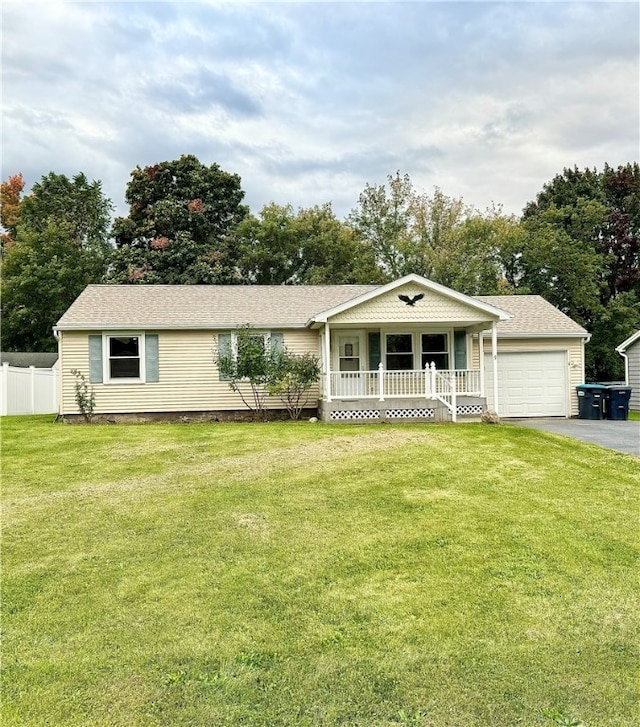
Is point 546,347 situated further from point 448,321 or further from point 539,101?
point 539,101

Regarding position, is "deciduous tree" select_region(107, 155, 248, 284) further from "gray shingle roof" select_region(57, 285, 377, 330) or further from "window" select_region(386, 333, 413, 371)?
"window" select_region(386, 333, 413, 371)

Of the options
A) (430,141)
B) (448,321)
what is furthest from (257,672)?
(430,141)

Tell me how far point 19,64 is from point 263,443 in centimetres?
829

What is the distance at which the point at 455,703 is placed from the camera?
8.71ft

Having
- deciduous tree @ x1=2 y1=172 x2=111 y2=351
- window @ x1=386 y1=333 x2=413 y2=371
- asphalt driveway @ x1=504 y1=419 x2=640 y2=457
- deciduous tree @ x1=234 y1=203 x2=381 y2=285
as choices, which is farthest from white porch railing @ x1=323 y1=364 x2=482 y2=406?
deciduous tree @ x1=2 y1=172 x2=111 y2=351

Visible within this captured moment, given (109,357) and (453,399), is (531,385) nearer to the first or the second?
(453,399)

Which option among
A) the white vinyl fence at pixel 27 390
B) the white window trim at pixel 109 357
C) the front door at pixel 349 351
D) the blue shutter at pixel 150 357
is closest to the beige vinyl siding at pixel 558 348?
the front door at pixel 349 351

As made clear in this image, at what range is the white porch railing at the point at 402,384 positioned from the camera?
46.0 feet

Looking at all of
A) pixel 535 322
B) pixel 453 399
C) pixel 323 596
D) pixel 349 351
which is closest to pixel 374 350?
pixel 349 351

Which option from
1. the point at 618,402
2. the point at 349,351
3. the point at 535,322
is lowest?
the point at 618,402

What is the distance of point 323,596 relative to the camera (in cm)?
381

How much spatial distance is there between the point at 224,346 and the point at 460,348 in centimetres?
695

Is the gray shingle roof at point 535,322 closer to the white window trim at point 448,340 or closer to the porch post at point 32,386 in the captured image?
the white window trim at point 448,340

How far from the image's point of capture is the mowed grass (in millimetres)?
2705
